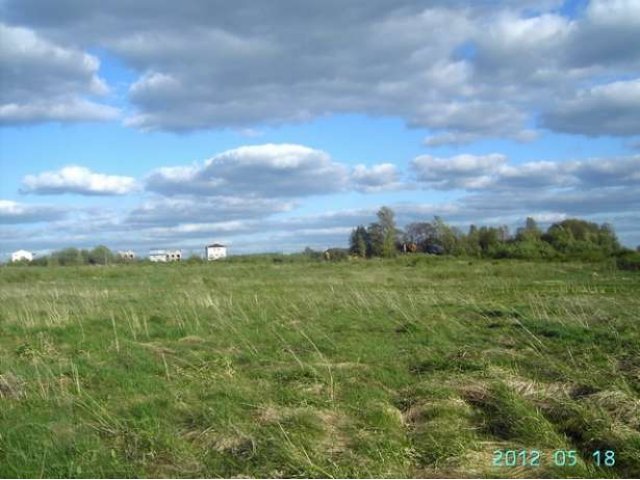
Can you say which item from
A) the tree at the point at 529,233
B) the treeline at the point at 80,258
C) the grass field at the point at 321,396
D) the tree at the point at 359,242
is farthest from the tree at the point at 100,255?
the grass field at the point at 321,396

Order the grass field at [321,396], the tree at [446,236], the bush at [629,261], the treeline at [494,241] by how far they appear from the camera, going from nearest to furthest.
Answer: the grass field at [321,396] → the bush at [629,261] → the treeline at [494,241] → the tree at [446,236]

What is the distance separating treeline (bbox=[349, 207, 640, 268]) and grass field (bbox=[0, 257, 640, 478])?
118 ft

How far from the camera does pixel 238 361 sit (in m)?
9.55

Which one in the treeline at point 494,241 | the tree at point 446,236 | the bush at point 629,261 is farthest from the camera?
the tree at point 446,236

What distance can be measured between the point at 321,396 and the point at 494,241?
191 ft

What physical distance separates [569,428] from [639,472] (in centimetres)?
97

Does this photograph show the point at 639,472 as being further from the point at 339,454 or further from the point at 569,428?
the point at 339,454

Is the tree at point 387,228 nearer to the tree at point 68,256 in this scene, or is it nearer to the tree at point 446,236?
the tree at point 446,236

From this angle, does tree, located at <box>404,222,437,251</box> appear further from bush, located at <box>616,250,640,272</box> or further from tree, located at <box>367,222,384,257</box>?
bush, located at <box>616,250,640,272</box>

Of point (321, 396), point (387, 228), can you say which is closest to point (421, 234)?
point (387, 228)

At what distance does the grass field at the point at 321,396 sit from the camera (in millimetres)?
5496

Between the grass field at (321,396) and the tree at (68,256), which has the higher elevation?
the tree at (68,256)

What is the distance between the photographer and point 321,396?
23.9ft

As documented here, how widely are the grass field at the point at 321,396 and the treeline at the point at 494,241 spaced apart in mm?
35827
